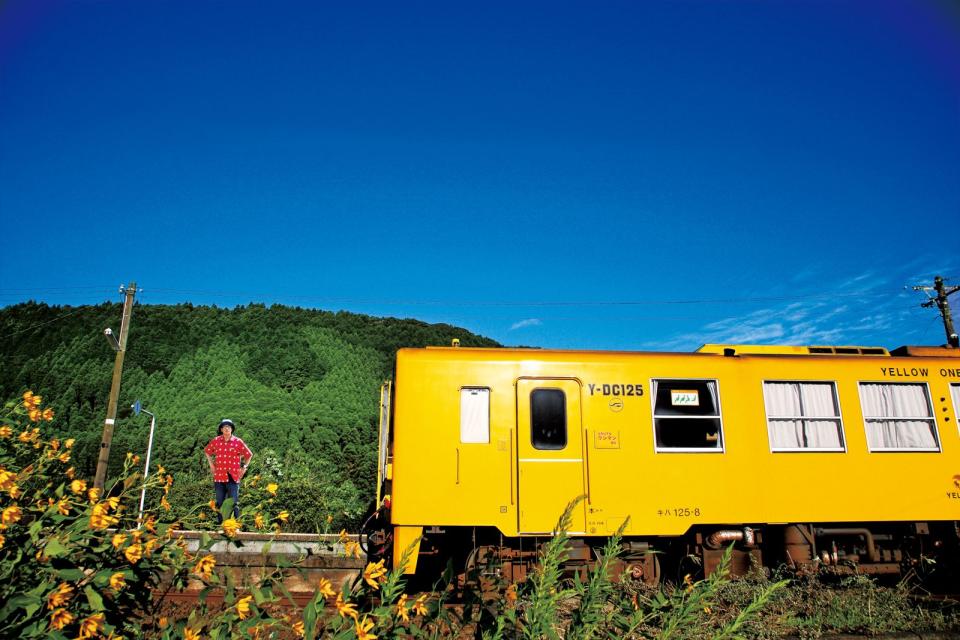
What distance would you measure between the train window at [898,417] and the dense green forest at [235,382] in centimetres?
1071

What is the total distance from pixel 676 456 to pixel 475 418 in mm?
2530

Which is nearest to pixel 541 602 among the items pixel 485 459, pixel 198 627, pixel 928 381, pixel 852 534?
pixel 198 627

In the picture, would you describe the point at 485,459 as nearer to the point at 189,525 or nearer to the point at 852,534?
the point at 189,525

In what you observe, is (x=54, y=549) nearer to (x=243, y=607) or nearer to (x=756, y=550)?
(x=243, y=607)

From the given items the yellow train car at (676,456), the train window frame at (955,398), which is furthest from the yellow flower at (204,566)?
the train window frame at (955,398)

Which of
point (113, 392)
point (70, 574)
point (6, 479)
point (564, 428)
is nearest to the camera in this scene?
point (70, 574)

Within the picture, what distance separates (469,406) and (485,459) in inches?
26.3

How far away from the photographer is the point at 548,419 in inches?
289

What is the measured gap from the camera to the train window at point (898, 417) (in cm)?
787

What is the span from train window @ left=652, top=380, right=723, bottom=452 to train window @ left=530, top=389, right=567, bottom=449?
119 cm

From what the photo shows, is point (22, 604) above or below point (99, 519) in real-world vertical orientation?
below

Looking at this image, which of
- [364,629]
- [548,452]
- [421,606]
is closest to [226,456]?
[548,452]

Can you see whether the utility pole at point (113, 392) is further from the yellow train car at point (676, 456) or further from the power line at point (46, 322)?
the power line at point (46, 322)

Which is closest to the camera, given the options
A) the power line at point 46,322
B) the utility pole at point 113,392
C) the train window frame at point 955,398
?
the train window frame at point 955,398
